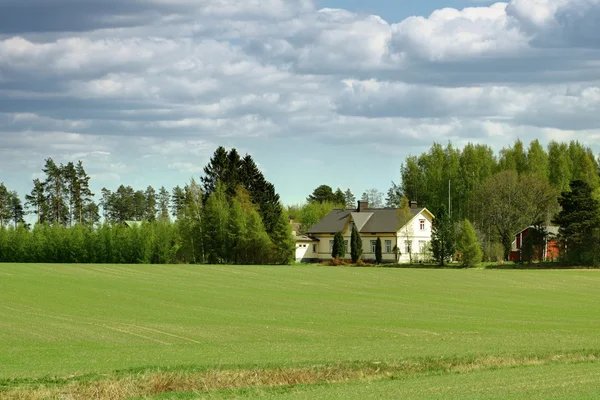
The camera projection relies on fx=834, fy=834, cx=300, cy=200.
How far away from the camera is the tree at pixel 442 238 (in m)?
94.6

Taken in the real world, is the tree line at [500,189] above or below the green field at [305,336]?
above

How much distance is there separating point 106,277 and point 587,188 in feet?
173

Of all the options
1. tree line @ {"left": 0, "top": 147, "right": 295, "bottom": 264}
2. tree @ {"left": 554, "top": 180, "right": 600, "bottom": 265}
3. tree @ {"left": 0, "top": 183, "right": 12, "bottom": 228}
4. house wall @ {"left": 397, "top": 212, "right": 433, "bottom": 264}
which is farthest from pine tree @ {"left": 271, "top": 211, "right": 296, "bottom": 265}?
tree @ {"left": 0, "top": 183, "right": 12, "bottom": 228}

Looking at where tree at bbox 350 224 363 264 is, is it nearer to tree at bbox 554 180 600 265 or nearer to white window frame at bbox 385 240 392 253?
white window frame at bbox 385 240 392 253

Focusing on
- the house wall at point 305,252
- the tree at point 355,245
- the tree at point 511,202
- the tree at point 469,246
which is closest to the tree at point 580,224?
the tree at point 469,246

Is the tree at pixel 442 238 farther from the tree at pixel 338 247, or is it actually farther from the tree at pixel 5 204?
the tree at pixel 5 204

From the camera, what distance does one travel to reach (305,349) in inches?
1021

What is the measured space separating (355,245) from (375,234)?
5571 mm

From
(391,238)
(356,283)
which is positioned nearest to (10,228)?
(391,238)

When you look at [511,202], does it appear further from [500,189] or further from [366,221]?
[366,221]

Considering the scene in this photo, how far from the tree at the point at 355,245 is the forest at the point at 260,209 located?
7.81m

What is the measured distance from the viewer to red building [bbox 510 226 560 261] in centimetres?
9612

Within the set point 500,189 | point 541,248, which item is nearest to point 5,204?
point 500,189

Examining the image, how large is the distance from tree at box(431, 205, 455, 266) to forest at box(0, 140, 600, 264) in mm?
114
